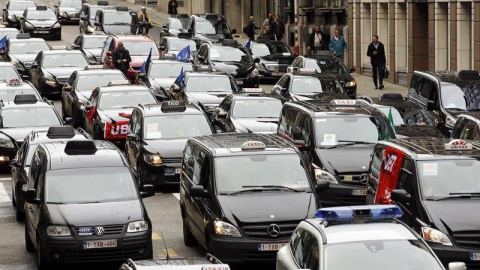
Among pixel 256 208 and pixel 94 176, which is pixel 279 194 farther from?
pixel 94 176

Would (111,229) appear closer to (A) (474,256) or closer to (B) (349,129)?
(A) (474,256)

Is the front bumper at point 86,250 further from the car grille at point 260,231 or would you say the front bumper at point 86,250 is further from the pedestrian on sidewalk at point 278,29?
the pedestrian on sidewalk at point 278,29

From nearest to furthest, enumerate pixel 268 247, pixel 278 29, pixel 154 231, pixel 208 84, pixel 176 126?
pixel 268 247 → pixel 154 231 → pixel 176 126 → pixel 208 84 → pixel 278 29

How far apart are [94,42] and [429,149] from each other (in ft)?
108

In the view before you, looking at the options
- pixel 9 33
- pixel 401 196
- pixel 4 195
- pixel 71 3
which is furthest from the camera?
pixel 71 3

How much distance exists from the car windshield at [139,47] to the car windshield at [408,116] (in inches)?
730

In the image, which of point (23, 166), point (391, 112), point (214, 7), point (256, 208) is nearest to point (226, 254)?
point (256, 208)

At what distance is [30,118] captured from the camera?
30.7m

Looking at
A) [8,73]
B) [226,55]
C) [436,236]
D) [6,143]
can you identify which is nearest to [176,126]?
[6,143]

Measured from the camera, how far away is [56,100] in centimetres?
4231

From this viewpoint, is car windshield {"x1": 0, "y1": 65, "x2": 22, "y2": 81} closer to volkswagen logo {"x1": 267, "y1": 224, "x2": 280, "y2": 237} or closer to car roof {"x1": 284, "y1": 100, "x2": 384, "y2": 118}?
car roof {"x1": 284, "y1": 100, "x2": 384, "y2": 118}

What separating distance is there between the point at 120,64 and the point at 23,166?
20.5 meters

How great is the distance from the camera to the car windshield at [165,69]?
39656 millimetres

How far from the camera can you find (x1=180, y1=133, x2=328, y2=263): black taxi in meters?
17.7
